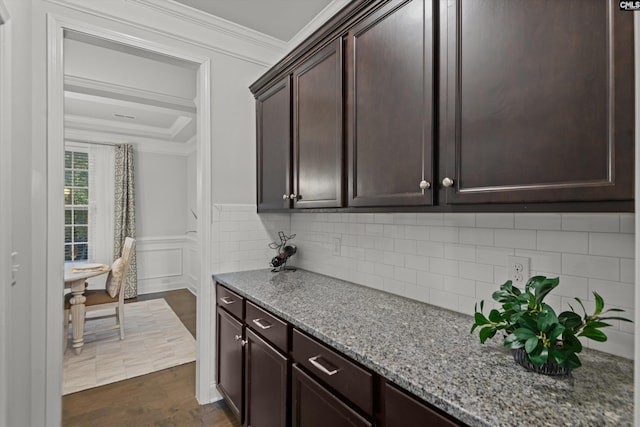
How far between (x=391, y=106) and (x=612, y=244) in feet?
2.93

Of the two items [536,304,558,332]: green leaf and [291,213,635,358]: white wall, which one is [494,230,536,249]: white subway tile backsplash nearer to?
[291,213,635,358]: white wall

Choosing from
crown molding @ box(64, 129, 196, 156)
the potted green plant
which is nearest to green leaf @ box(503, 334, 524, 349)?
the potted green plant

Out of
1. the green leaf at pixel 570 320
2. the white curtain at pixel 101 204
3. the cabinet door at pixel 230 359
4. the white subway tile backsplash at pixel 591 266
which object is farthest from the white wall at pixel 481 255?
the white curtain at pixel 101 204

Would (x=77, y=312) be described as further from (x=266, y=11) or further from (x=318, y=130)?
(x=266, y=11)

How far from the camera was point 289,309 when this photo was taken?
1.48m

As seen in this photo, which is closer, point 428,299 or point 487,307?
point 487,307

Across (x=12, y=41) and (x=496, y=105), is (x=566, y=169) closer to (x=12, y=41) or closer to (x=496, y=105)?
(x=496, y=105)

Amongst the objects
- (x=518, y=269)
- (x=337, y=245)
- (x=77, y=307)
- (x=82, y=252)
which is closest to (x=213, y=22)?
(x=337, y=245)

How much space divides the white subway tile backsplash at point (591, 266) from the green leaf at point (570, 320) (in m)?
0.29

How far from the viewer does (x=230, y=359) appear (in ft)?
6.69

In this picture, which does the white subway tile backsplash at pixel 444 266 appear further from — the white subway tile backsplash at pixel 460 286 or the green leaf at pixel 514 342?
the green leaf at pixel 514 342

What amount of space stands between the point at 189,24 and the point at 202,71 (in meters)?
0.32

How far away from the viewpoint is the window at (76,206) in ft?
15.4

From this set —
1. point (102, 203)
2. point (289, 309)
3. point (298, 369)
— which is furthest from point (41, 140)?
point (102, 203)
